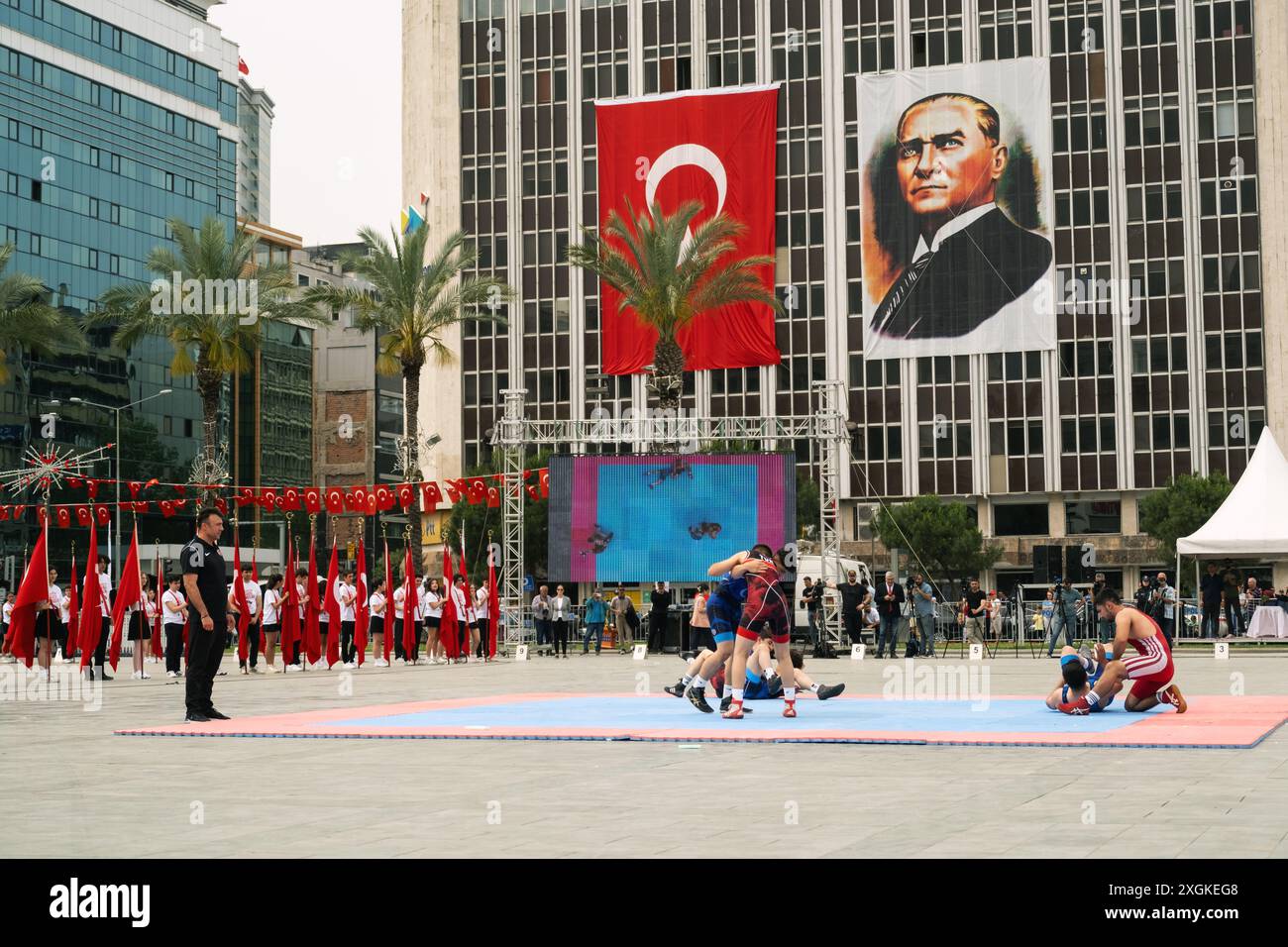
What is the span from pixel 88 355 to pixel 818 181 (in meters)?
41.3

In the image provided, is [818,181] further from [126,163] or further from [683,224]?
[126,163]

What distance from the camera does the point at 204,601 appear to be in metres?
14.2

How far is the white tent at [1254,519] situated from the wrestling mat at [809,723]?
55.3 feet

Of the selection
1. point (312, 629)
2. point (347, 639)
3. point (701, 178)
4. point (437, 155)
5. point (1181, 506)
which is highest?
point (437, 155)

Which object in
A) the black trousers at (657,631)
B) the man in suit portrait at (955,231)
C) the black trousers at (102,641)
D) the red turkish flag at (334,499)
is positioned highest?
the man in suit portrait at (955,231)

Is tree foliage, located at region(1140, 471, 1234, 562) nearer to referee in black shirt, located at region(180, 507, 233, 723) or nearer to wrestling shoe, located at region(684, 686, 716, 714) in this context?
wrestling shoe, located at region(684, 686, 716, 714)

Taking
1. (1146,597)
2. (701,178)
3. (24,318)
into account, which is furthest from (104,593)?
(701,178)

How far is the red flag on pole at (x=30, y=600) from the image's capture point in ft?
74.4

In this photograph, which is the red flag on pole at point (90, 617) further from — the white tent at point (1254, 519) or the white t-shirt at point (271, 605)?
the white tent at point (1254, 519)

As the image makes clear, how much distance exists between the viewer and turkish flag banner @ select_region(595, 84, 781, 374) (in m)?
70.1

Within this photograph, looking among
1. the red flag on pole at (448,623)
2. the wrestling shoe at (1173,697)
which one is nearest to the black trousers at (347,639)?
the red flag on pole at (448,623)

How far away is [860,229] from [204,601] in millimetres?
59782

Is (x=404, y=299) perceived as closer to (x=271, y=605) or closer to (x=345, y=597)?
(x=345, y=597)
